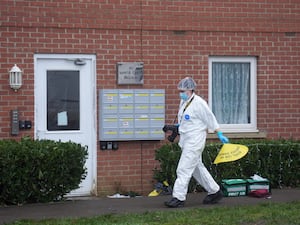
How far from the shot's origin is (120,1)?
1154 cm

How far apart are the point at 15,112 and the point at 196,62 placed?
3.34m

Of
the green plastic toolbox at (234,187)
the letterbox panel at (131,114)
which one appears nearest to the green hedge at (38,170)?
the letterbox panel at (131,114)

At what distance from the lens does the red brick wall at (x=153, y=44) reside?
437 inches

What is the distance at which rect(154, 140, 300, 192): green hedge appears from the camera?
35.6ft

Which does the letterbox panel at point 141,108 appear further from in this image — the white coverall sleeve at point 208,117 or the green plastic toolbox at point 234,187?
the white coverall sleeve at point 208,117

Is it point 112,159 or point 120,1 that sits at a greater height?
point 120,1

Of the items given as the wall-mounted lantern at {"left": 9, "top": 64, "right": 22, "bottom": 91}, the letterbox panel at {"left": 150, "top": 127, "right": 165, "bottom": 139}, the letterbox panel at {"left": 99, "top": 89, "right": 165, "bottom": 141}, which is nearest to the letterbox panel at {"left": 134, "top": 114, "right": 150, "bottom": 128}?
the letterbox panel at {"left": 99, "top": 89, "right": 165, "bottom": 141}

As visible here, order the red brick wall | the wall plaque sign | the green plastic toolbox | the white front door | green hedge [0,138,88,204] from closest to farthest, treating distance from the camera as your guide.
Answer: green hedge [0,138,88,204] → the green plastic toolbox → the red brick wall → the white front door → the wall plaque sign

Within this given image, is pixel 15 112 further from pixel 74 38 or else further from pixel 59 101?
pixel 74 38

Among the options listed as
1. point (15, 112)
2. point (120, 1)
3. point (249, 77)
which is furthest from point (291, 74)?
point (15, 112)

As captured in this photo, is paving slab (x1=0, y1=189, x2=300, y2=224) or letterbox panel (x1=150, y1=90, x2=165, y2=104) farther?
letterbox panel (x1=150, y1=90, x2=165, y2=104)

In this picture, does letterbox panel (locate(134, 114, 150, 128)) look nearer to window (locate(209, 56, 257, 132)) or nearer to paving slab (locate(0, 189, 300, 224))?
window (locate(209, 56, 257, 132))

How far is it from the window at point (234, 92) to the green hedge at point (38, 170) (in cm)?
331

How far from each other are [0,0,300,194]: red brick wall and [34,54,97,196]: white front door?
15 cm
